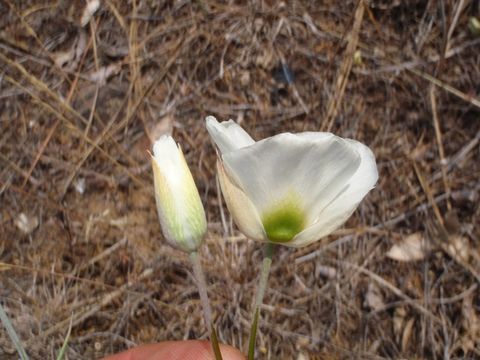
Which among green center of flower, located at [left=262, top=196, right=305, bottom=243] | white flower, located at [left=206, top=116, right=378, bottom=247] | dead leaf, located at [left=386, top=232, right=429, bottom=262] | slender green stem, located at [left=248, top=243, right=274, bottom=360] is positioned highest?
white flower, located at [left=206, top=116, right=378, bottom=247]

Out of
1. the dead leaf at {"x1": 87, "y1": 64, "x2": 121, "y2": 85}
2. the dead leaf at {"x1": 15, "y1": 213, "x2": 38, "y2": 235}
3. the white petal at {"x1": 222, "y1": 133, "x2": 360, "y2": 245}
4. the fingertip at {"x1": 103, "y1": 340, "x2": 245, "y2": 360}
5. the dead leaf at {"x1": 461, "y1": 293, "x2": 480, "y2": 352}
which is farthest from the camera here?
the dead leaf at {"x1": 87, "y1": 64, "x2": 121, "y2": 85}

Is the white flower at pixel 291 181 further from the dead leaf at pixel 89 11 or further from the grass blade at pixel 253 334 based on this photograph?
the dead leaf at pixel 89 11

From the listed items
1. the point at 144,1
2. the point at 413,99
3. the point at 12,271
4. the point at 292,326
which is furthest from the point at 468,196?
the point at 12,271

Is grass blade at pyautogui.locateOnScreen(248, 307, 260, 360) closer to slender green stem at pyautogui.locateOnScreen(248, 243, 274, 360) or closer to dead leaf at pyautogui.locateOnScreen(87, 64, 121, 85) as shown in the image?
slender green stem at pyautogui.locateOnScreen(248, 243, 274, 360)

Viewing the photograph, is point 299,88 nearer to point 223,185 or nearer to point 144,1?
point 144,1

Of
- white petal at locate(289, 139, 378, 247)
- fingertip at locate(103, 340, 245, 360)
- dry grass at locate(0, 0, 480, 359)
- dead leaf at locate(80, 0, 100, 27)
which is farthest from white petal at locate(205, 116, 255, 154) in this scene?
dead leaf at locate(80, 0, 100, 27)

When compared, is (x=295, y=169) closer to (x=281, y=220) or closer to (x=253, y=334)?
(x=281, y=220)
